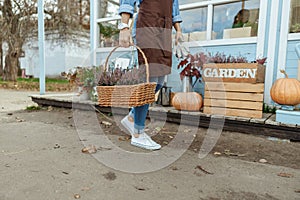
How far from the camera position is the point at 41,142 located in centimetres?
208

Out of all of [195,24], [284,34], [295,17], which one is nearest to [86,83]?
[195,24]

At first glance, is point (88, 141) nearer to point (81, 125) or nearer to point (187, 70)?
point (81, 125)

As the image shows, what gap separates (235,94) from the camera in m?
2.48

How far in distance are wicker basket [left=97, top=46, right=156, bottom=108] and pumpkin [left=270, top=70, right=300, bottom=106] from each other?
1.33 m

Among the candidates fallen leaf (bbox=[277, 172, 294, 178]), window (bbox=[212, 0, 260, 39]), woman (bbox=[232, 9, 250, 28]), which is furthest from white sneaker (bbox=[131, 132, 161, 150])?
woman (bbox=[232, 9, 250, 28])

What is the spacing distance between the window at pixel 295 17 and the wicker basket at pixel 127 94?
205 centimetres

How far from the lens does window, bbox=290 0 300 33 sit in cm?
275

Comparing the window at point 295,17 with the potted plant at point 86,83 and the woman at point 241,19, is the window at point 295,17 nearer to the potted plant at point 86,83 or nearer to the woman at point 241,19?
the woman at point 241,19

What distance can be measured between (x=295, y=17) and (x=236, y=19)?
70cm

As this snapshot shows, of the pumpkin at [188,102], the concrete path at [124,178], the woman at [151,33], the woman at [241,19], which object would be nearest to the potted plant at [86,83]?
the pumpkin at [188,102]

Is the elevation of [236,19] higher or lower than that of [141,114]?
higher


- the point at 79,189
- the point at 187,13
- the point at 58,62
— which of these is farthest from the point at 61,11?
the point at 79,189

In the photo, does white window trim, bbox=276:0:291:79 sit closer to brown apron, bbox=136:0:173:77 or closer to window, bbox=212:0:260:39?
window, bbox=212:0:260:39

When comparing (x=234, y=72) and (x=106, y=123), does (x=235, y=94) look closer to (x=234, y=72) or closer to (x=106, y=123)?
(x=234, y=72)
